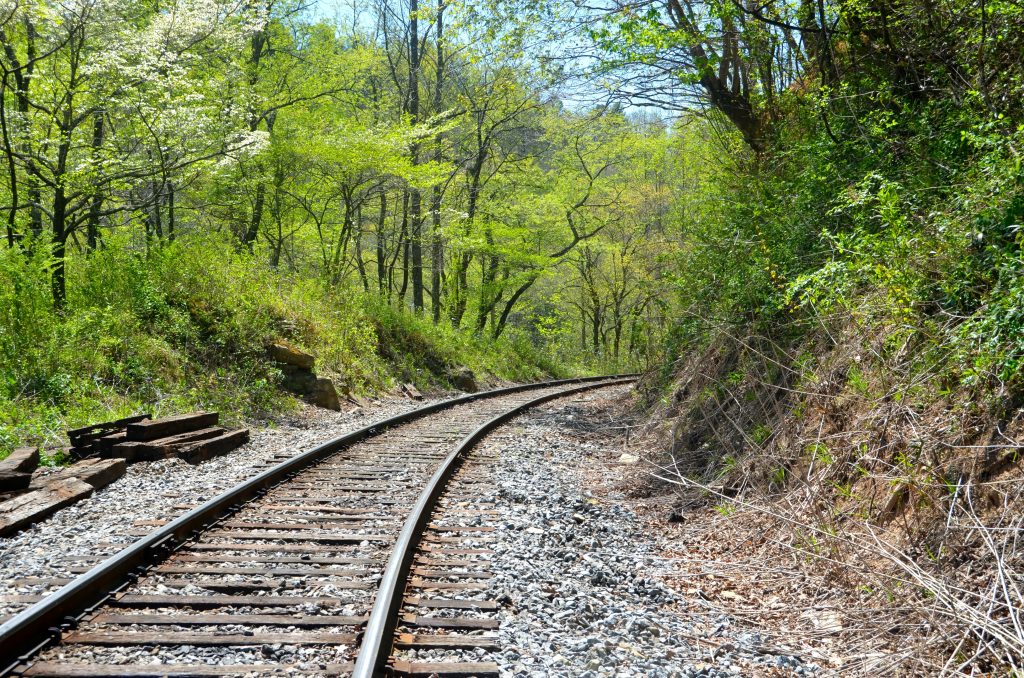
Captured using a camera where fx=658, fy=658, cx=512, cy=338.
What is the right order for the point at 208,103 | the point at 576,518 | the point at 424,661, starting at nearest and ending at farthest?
the point at 424,661, the point at 576,518, the point at 208,103

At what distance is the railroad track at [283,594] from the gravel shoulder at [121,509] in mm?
279

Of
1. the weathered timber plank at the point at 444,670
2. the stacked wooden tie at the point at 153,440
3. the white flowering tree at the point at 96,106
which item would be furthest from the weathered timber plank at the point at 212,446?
the weathered timber plank at the point at 444,670

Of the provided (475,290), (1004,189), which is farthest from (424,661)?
(475,290)

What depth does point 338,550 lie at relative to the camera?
470 centimetres

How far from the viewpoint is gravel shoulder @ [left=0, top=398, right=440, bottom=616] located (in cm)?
417

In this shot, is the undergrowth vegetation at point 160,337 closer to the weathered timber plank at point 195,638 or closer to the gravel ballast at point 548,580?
the gravel ballast at point 548,580

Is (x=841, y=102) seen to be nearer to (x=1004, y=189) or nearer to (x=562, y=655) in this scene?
(x=1004, y=189)

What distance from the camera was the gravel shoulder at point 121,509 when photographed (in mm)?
4172

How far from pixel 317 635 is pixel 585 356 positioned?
31.6 meters

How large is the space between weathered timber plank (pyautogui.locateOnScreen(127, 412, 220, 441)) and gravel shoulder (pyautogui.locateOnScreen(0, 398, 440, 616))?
19.3 inches

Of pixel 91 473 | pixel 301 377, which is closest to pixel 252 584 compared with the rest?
pixel 91 473

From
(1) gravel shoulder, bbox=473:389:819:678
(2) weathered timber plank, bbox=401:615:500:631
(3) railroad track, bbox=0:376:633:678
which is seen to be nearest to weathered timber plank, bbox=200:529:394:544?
(3) railroad track, bbox=0:376:633:678

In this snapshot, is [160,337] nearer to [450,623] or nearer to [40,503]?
[40,503]

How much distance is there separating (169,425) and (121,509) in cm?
265
